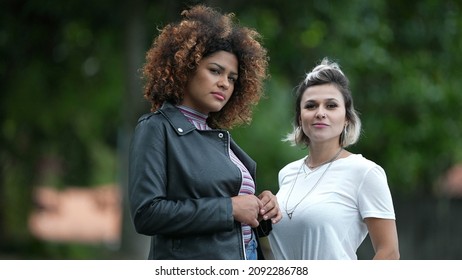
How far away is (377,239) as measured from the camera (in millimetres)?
3086

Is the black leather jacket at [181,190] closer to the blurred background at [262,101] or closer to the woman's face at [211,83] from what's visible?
the woman's face at [211,83]

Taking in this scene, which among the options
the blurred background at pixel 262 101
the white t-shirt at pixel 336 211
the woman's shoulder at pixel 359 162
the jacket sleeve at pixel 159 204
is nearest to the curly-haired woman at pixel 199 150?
the jacket sleeve at pixel 159 204

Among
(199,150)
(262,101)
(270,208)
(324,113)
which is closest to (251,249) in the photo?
(270,208)

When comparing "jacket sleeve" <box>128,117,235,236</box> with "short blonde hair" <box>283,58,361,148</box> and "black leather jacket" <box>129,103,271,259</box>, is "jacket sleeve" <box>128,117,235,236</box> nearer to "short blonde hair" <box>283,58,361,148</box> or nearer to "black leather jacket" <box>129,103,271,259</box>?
"black leather jacket" <box>129,103,271,259</box>

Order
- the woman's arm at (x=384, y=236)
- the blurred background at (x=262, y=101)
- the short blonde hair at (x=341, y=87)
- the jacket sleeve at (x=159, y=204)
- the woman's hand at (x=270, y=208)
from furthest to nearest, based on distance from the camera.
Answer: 1. the blurred background at (x=262, y=101)
2. the short blonde hair at (x=341, y=87)
3. the woman's arm at (x=384, y=236)
4. the woman's hand at (x=270, y=208)
5. the jacket sleeve at (x=159, y=204)

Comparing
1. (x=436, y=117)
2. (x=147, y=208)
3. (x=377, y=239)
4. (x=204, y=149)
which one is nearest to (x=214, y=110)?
(x=204, y=149)

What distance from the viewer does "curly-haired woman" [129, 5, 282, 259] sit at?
2.81m

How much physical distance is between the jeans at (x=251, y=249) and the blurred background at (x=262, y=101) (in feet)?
27.0

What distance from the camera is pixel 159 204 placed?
278cm

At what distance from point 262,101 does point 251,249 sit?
10348 millimetres

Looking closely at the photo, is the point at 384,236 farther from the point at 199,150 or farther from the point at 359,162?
the point at 199,150

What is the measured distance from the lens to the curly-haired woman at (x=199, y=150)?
2811mm

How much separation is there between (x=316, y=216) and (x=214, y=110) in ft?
1.58
